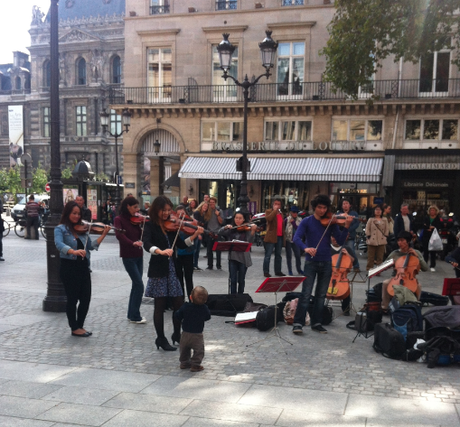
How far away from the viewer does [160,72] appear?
25.7 m

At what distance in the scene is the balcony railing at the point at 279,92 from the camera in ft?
73.4

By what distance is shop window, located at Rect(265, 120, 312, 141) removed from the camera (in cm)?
2414

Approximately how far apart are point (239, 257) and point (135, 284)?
2262 millimetres

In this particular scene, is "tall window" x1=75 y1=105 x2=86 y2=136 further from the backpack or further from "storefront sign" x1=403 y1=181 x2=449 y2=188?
the backpack

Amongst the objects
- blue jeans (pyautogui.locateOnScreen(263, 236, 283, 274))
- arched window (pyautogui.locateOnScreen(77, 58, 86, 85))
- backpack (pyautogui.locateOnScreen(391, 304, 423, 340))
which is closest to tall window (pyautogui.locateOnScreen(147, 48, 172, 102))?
blue jeans (pyautogui.locateOnScreen(263, 236, 283, 274))

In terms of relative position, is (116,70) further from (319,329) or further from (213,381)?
(213,381)

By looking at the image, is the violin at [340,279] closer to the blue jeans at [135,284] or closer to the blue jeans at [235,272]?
the blue jeans at [235,272]

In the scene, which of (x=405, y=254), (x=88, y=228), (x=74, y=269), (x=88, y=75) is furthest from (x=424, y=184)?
(x=88, y=75)

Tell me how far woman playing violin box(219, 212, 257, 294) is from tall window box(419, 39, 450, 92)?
16358 millimetres

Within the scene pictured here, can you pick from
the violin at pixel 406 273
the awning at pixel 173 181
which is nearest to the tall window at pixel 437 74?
the awning at pixel 173 181

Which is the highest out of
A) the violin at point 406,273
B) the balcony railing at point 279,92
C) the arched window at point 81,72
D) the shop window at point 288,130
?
the arched window at point 81,72

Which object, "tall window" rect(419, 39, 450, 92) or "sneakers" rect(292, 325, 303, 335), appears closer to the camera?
"sneakers" rect(292, 325, 303, 335)

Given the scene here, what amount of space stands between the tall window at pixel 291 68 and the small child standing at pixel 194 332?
20.0m

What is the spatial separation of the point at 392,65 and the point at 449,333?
744 inches
